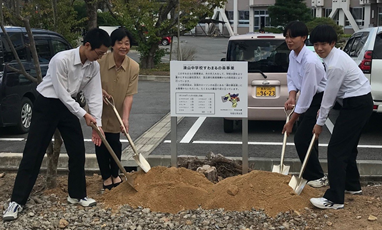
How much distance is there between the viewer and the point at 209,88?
5.07m

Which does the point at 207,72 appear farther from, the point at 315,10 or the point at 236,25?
the point at 236,25

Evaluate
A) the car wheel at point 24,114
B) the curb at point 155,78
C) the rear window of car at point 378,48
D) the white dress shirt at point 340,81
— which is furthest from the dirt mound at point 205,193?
the curb at point 155,78

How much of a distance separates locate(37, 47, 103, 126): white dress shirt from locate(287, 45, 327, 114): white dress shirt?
1.96 metres

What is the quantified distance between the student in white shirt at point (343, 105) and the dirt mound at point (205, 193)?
316 millimetres

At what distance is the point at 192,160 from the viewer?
5617 millimetres

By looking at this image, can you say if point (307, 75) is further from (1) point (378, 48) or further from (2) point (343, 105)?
(1) point (378, 48)

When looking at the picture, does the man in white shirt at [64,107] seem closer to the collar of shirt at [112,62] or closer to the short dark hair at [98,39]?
the short dark hair at [98,39]

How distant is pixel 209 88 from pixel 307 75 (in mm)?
981

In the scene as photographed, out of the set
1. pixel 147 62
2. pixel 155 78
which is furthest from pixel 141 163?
pixel 147 62

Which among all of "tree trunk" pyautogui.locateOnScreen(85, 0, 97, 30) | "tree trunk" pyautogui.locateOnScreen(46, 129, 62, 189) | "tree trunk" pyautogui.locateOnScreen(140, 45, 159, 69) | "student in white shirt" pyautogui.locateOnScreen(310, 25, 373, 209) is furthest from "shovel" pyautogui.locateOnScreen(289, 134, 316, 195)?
"tree trunk" pyautogui.locateOnScreen(85, 0, 97, 30)

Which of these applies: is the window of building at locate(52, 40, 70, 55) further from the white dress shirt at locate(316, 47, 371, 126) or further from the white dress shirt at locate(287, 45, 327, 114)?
the white dress shirt at locate(316, 47, 371, 126)

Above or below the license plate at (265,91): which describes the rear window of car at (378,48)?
above

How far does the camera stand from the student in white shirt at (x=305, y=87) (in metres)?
4.83

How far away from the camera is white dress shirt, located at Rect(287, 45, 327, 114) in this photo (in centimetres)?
482
